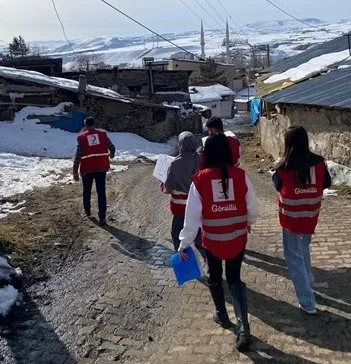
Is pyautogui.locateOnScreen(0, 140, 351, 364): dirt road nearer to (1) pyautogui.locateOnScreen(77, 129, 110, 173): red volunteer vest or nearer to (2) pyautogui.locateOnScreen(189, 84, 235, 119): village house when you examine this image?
(1) pyautogui.locateOnScreen(77, 129, 110, 173): red volunteer vest

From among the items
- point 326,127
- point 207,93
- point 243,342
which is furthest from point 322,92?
point 207,93

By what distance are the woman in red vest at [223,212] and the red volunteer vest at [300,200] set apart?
0.61 metres

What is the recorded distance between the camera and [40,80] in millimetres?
22359

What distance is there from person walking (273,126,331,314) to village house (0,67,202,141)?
1723cm

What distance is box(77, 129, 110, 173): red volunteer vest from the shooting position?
29.3 feet

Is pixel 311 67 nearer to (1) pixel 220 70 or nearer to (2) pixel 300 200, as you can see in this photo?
(2) pixel 300 200

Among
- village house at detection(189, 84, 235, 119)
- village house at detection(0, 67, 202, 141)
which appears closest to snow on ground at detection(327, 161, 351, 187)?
village house at detection(0, 67, 202, 141)

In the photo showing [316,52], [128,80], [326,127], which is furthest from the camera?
[128,80]

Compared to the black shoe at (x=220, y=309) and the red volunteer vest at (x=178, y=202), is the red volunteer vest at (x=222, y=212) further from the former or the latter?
the red volunteer vest at (x=178, y=202)

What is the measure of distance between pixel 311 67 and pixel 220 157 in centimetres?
1473

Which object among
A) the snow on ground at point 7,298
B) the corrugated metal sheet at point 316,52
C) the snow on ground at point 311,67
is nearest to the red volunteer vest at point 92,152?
the snow on ground at point 7,298

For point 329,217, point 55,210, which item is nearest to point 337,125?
point 329,217

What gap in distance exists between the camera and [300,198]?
201 inches

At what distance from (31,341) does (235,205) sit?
2.40 meters
